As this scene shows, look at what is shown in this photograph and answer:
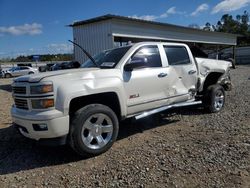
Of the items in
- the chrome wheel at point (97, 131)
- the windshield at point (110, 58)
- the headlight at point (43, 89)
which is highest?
the windshield at point (110, 58)

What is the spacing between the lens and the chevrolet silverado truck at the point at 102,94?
4.50m

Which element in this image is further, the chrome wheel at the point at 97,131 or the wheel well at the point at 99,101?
the wheel well at the point at 99,101

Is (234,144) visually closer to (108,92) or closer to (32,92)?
(108,92)

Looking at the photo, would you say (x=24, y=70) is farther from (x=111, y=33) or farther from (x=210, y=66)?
(x=210, y=66)

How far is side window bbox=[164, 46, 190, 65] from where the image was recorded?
652 cm

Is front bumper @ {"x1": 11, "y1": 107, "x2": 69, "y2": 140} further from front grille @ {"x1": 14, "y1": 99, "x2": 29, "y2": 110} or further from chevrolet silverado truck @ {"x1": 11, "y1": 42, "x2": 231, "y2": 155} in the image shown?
front grille @ {"x1": 14, "y1": 99, "x2": 29, "y2": 110}

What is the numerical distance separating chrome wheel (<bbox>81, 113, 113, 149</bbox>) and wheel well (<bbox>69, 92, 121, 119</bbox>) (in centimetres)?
33

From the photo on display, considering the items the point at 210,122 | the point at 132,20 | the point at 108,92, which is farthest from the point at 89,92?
the point at 132,20

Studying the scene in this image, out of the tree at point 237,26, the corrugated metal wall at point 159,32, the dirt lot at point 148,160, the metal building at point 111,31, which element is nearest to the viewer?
the dirt lot at point 148,160

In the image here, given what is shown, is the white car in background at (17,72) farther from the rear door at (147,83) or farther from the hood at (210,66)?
the rear door at (147,83)

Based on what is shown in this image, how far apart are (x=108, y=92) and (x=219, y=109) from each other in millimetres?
4107

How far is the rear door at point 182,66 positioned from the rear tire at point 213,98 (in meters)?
0.74

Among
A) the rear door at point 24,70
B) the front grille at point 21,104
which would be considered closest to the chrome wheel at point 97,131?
the front grille at point 21,104

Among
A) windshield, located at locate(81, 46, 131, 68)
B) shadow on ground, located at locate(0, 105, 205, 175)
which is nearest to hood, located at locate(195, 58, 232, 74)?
shadow on ground, located at locate(0, 105, 205, 175)
